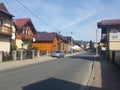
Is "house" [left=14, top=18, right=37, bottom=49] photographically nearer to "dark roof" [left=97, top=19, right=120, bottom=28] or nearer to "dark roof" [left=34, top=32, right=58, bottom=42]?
"dark roof" [left=34, top=32, right=58, bottom=42]

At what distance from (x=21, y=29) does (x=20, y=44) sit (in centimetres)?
284

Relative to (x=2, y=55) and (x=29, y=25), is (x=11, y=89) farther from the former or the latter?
(x=29, y=25)

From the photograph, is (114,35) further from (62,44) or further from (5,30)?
(62,44)

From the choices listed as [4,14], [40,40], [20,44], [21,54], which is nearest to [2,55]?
[21,54]

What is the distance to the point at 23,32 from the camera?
5147cm

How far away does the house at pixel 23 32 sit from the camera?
49.6 metres

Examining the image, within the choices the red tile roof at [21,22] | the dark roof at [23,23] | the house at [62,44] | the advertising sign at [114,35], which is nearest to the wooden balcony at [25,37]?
the dark roof at [23,23]

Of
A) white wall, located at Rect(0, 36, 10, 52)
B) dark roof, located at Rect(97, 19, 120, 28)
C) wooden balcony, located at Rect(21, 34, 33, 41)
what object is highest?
dark roof, located at Rect(97, 19, 120, 28)

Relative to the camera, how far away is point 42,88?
37.9 feet

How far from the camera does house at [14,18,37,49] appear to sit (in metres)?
49.6

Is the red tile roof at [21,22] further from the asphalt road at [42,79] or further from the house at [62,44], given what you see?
the asphalt road at [42,79]

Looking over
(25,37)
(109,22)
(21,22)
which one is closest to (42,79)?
(109,22)

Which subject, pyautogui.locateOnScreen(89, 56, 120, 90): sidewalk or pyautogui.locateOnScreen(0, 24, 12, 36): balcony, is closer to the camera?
pyautogui.locateOnScreen(89, 56, 120, 90): sidewalk

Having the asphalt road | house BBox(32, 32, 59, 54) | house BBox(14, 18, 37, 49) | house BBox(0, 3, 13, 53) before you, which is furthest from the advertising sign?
house BBox(32, 32, 59, 54)
